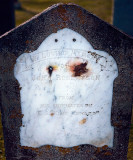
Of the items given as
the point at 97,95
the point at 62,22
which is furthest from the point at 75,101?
the point at 62,22

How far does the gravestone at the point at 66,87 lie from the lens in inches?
77.5

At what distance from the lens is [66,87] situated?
2.18 m

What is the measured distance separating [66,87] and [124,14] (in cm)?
533

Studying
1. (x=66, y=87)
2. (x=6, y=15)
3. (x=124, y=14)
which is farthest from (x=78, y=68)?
(x=124, y=14)

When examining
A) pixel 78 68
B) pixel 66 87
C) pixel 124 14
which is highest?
pixel 124 14

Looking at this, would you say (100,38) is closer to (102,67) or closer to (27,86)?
(102,67)

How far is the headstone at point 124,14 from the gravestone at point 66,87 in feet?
16.9

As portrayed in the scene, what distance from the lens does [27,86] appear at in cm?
215

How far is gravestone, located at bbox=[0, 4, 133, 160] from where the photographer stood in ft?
6.46

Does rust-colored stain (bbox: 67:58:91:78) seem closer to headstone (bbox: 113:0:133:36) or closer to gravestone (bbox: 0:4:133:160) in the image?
gravestone (bbox: 0:4:133:160)

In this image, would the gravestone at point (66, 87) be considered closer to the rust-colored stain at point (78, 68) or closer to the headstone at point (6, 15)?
the rust-colored stain at point (78, 68)

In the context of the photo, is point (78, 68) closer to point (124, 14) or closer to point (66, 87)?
point (66, 87)

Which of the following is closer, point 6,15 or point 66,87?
point 66,87

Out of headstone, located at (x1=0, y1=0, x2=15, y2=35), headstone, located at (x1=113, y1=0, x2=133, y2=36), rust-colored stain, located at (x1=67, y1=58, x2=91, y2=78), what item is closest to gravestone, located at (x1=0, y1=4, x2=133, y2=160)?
rust-colored stain, located at (x1=67, y1=58, x2=91, y2=78)
